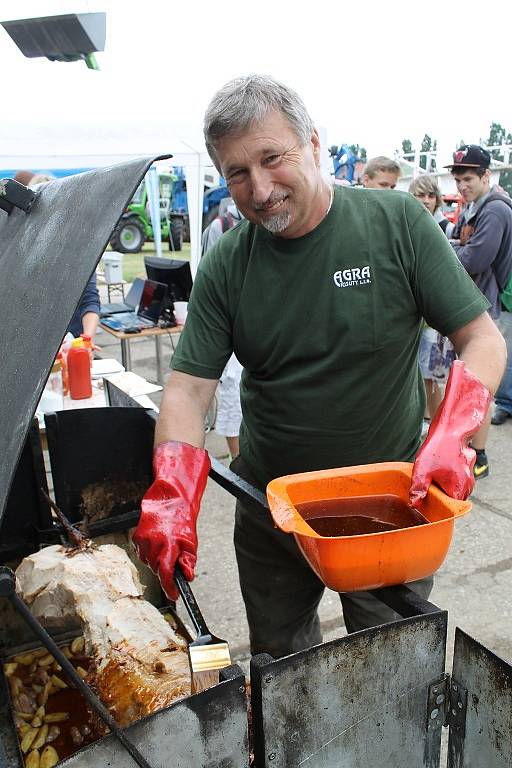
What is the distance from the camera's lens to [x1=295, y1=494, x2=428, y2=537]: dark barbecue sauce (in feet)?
4.60

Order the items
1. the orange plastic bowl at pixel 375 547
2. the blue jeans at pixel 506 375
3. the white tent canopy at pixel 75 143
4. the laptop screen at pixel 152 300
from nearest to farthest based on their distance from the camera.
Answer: the orange plastic bowl at pixel 375 547
the blue jeans at pixel 506 375
the laptop screen at pixel 152 300
the white tent canopy at pixel 75 143

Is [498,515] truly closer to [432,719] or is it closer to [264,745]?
[432,719]

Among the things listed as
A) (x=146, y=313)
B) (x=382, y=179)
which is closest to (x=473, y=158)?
(x=382, y=179)

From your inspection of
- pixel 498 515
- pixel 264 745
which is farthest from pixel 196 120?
pixel 264 745

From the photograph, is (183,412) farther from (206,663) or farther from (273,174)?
(206,663)

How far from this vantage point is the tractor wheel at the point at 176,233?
17781 millimetres

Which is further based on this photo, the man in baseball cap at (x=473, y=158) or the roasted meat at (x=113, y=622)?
the man in baseball cap at (x=473, y=158)

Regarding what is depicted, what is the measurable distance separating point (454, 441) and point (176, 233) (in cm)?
1727

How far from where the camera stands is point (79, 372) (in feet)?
11.8

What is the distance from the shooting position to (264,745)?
1116mm

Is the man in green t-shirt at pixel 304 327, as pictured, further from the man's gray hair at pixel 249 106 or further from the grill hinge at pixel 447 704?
the grill hinge at pixel 447 704

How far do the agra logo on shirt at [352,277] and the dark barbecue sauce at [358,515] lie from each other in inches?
24.2

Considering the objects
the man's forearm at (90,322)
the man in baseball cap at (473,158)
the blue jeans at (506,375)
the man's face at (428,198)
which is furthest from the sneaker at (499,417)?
the man's forearm at (90,322)

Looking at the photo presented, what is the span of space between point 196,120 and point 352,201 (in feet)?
18.0
